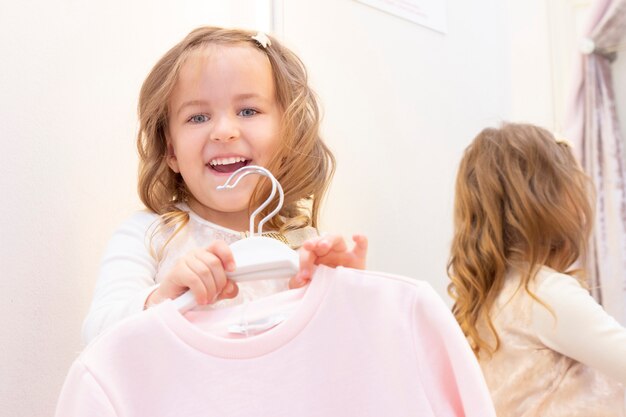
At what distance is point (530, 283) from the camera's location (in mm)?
1207

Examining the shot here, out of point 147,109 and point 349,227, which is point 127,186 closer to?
point 147,109

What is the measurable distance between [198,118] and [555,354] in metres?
0.70

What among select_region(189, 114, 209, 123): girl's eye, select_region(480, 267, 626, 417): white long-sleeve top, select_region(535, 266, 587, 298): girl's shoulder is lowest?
select_region(480, 267, 626, 417): white long-sleeve top

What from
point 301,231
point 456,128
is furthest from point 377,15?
point 301,231

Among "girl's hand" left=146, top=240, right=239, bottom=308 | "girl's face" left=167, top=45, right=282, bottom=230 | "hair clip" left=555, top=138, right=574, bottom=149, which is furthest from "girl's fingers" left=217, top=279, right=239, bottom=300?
"hair clip" left=555, top=138, right=574, bottom=149

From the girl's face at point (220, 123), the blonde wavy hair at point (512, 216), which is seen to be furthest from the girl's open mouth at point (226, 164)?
the blonde wavy hair at point (512, 216)

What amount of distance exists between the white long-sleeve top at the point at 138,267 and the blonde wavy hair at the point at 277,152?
0.02 m

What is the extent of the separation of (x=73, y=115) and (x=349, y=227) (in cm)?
57

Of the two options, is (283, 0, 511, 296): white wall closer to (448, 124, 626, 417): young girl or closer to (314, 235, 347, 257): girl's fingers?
(448, 124, 626, 417): young girl

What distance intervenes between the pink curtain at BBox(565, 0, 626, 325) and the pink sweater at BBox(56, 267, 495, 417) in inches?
35.3

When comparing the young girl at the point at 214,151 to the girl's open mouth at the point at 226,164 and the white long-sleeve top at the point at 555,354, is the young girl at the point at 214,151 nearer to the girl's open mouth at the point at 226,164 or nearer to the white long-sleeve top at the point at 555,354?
the girl's open mouth at the point at 226,164

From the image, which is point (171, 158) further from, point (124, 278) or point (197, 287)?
point (197, 287)

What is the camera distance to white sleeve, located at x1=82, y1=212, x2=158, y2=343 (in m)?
0.82

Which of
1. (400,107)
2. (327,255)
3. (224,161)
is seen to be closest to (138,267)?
(224,161)
